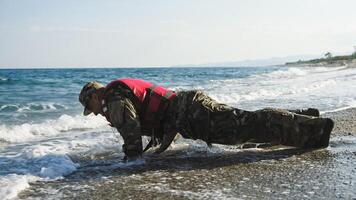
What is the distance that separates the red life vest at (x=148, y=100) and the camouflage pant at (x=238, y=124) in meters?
0.12

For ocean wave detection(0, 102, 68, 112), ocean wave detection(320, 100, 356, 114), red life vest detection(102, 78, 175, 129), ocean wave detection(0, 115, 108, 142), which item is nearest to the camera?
red life vest detection(102, 78, 175, 129)

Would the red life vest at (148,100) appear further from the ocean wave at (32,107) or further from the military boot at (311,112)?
the ocean wave at (32,107)

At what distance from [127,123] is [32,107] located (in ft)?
32.7

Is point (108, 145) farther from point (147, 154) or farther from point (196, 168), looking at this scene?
point (196, 168)

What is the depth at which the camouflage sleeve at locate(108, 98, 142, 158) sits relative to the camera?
5141mm

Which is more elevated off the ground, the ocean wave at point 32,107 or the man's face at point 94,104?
the man's face at point 94,104

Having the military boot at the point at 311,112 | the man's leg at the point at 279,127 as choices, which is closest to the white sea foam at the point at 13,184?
the man's leg at the point at 279,127

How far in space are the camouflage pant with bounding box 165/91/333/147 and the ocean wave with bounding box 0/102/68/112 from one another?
8980mm

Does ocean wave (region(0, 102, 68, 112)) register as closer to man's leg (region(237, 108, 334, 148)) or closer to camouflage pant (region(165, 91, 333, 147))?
camouflage pant (region(165, 91, 333, 147))

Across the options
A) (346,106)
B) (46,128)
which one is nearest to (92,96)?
(46,128)

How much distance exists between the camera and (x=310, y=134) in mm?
5539

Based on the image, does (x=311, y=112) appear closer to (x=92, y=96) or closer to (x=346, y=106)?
(x=92, y=96)

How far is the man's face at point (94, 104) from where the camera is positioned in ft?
17.9

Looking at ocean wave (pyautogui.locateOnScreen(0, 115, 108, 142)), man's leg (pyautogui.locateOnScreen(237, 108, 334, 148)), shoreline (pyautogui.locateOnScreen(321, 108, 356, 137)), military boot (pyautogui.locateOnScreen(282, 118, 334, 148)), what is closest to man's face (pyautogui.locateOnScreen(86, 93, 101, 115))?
man's leg (pyautogui.locateOnScreen(237, 108, 334, 148))
